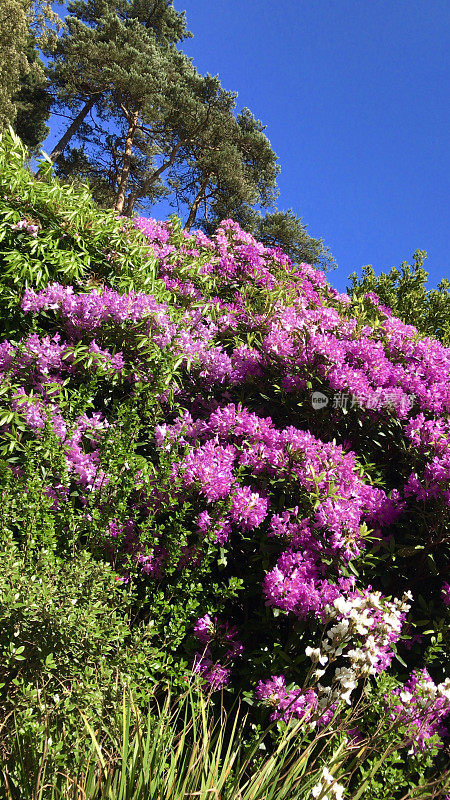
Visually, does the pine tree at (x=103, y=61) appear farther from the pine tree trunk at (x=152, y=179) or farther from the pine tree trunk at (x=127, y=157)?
the pine tree trunk at (x=152, y=179)

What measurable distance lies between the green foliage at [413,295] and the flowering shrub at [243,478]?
112 inches

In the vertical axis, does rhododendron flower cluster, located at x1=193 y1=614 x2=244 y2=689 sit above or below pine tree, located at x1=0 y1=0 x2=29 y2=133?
below

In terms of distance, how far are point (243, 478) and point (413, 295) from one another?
4549 mm

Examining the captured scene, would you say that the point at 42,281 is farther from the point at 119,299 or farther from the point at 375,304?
the point at 375,304

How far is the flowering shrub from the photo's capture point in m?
2.53

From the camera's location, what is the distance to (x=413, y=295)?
→ 6.60m

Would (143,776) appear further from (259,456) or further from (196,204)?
(196,204)

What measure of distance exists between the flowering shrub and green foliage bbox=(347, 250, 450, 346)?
2.85 metres

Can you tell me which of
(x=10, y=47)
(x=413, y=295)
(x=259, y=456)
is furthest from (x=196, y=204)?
A: (x=259, y=456)

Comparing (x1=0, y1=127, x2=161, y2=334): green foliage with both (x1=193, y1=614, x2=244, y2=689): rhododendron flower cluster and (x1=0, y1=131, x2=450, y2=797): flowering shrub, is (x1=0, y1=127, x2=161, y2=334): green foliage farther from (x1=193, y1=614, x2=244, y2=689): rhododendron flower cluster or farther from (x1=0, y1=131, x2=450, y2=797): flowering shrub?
(x1=193, y1=614, x2=244, y2=689): rhododendron flower cluster

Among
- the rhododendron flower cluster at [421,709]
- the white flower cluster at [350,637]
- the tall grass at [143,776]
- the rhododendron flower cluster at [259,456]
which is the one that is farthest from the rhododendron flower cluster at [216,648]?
the rhododendron flower cluster at [421,709]

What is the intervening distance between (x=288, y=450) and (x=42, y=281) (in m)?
1.96

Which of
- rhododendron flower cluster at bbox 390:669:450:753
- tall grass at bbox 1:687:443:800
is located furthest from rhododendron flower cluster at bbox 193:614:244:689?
rhododendron flower cluster at bbox 390:669:450:753

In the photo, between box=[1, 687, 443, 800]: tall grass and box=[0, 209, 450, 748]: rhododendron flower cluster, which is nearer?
box=[1, 687, 443, 800]: tall grass
